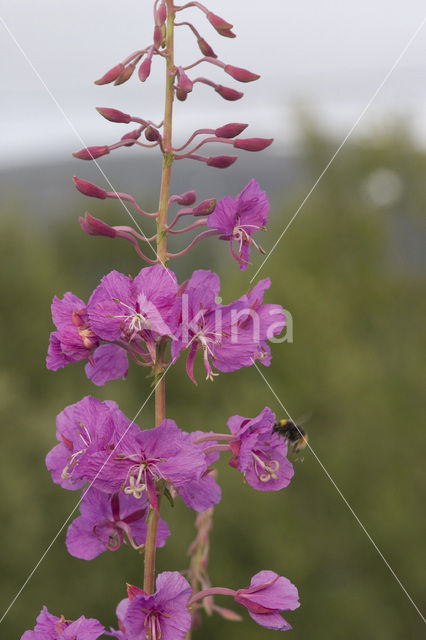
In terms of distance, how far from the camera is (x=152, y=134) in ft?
10.6

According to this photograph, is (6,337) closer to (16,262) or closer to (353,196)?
(16,262)

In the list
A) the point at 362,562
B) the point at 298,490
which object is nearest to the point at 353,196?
the point at 298,490

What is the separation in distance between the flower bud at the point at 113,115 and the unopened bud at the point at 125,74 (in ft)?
0.44

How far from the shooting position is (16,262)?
28.9 metres

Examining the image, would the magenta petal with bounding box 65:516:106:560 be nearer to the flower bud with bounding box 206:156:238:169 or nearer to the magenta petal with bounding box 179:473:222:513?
the magenta petal with bounding box 179:473:222:513

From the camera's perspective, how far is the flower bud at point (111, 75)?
3.46 meters

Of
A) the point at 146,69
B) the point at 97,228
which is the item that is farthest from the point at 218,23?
the point at 97,228

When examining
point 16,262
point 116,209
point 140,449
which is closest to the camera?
point 140,449

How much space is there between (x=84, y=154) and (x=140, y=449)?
1.47m

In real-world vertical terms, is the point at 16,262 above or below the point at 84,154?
below

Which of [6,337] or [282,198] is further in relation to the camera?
[282,198]

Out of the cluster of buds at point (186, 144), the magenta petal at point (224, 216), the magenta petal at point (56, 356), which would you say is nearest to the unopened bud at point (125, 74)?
the cluster of buds at point (186, 144)

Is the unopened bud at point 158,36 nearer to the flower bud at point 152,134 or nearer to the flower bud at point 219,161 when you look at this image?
the flower bud at point 152,134

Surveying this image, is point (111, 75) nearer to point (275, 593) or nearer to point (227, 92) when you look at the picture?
point (227, 92)
